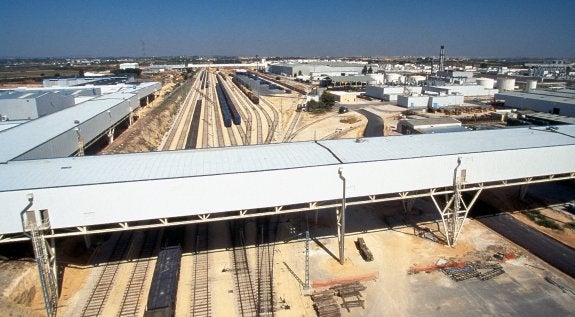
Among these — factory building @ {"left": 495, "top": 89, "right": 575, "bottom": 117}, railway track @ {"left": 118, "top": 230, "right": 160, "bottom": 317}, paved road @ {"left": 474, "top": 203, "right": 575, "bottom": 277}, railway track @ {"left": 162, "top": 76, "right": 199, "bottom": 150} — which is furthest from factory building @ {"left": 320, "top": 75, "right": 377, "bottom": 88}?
railway track @ {"left": 118, "top": 230, "right": 160, "bottom": 317}

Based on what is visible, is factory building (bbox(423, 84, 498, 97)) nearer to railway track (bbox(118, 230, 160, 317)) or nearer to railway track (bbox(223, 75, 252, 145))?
railway track (bbox(223, 75, 252, 145))

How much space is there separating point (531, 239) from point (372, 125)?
109ft

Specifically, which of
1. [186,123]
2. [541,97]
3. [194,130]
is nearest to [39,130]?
[194,130]

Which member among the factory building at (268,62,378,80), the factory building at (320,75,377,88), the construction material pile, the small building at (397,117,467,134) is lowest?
the construction material pile

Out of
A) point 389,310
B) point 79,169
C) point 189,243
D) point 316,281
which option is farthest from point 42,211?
point 389,310

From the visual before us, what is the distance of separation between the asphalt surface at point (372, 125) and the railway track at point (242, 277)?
29.0 metres

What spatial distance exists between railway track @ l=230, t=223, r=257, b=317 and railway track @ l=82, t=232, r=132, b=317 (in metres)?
6.69

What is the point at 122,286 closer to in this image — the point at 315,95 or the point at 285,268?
the point at 285,268

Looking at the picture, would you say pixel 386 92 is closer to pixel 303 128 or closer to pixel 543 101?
pixel 543 101

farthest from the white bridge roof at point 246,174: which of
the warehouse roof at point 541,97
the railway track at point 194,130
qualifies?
the warehouse roof at point 541,97

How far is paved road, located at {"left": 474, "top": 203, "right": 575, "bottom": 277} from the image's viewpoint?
22.2 metres

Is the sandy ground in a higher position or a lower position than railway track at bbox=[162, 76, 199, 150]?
lower

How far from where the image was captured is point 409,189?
904 inches

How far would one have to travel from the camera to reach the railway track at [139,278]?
18.5 metres
